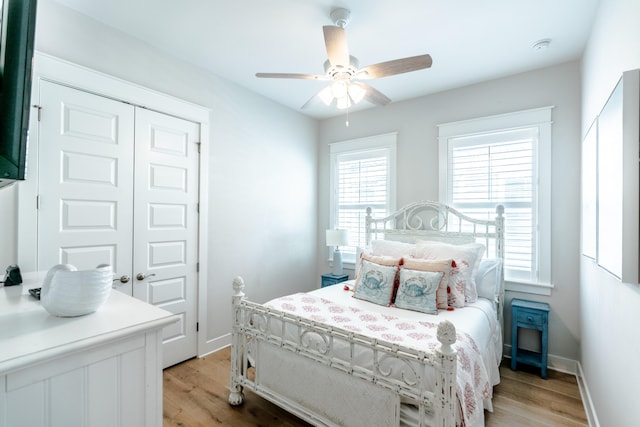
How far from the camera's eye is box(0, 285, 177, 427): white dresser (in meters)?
0.79

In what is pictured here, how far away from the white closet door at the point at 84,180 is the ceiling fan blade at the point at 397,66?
1.92 meters

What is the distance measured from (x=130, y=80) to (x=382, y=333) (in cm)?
271

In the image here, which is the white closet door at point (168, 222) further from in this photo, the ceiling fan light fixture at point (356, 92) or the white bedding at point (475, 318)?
the ceiling fan light fixture at point (356, 92)

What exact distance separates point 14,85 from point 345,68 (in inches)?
72.2

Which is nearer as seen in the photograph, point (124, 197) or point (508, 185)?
point (124, 197)

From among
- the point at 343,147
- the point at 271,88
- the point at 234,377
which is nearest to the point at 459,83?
the point at 343,147

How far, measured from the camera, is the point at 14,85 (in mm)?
596

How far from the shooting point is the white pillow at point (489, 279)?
2.76 m

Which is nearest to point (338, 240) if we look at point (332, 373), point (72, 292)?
point (332, 373)

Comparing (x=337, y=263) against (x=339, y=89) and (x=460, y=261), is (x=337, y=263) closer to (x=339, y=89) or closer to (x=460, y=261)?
(x=460, y=261)

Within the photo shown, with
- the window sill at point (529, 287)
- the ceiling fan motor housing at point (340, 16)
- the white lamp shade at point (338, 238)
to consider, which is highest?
the ceiling fan motor housing at point (340, 16)

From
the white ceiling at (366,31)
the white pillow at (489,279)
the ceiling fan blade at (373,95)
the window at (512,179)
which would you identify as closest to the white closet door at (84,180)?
the white ceiling at (366,31)

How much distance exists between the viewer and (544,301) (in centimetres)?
290

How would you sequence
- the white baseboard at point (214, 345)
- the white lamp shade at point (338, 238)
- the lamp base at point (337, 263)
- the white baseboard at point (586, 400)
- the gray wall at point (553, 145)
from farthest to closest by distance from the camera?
the lamp base at point (337, 263), the white lamp shade at point (338, 238), the white baseboard at point (214, 345), the gray wall at point (553, 145), the white baseboard at point (586, 400)
